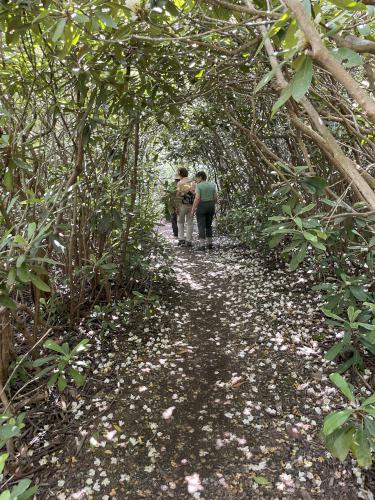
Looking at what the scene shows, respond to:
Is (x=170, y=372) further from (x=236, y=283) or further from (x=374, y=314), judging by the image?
(x=236, y=283)

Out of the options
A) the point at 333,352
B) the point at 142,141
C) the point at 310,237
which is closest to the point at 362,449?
the point at 310,237

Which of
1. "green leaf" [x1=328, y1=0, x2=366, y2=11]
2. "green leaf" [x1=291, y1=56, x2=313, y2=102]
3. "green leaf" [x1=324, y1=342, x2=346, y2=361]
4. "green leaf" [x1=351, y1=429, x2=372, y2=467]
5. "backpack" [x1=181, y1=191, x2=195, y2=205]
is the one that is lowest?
"green leaf" [x1=324, y1=342, x2=346, y2=361]

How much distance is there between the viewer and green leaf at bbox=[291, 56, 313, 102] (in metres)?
0.80

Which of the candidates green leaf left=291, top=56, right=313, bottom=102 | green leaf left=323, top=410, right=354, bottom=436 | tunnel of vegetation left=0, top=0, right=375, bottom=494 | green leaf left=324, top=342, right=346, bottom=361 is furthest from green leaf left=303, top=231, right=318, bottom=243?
green leaf left=324, top=342, right=346, bottom=361

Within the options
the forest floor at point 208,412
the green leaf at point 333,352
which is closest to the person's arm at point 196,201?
the forest floor at point 208,412

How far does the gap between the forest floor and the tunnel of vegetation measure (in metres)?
0.29

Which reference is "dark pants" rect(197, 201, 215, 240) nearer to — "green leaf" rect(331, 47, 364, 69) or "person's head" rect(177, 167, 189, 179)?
"person's head" rect(177, 167, 189, 179)

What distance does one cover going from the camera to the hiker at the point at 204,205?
5.75 m

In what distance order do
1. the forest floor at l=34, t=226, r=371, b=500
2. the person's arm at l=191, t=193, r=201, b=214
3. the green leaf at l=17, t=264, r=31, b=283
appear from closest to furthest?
1. the green leaf at l=17, t=264, r=31, b=283
2. the forest floor at l=34, t=226, r=371, b=500
3. the person's arm at l=191, t=193, r=201, b=214

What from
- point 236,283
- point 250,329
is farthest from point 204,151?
point 250,329

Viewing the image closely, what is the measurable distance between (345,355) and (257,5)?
2155mm

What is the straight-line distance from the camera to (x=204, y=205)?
5.86 m

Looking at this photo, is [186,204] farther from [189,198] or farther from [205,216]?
[205,216]

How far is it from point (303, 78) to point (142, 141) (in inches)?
162
